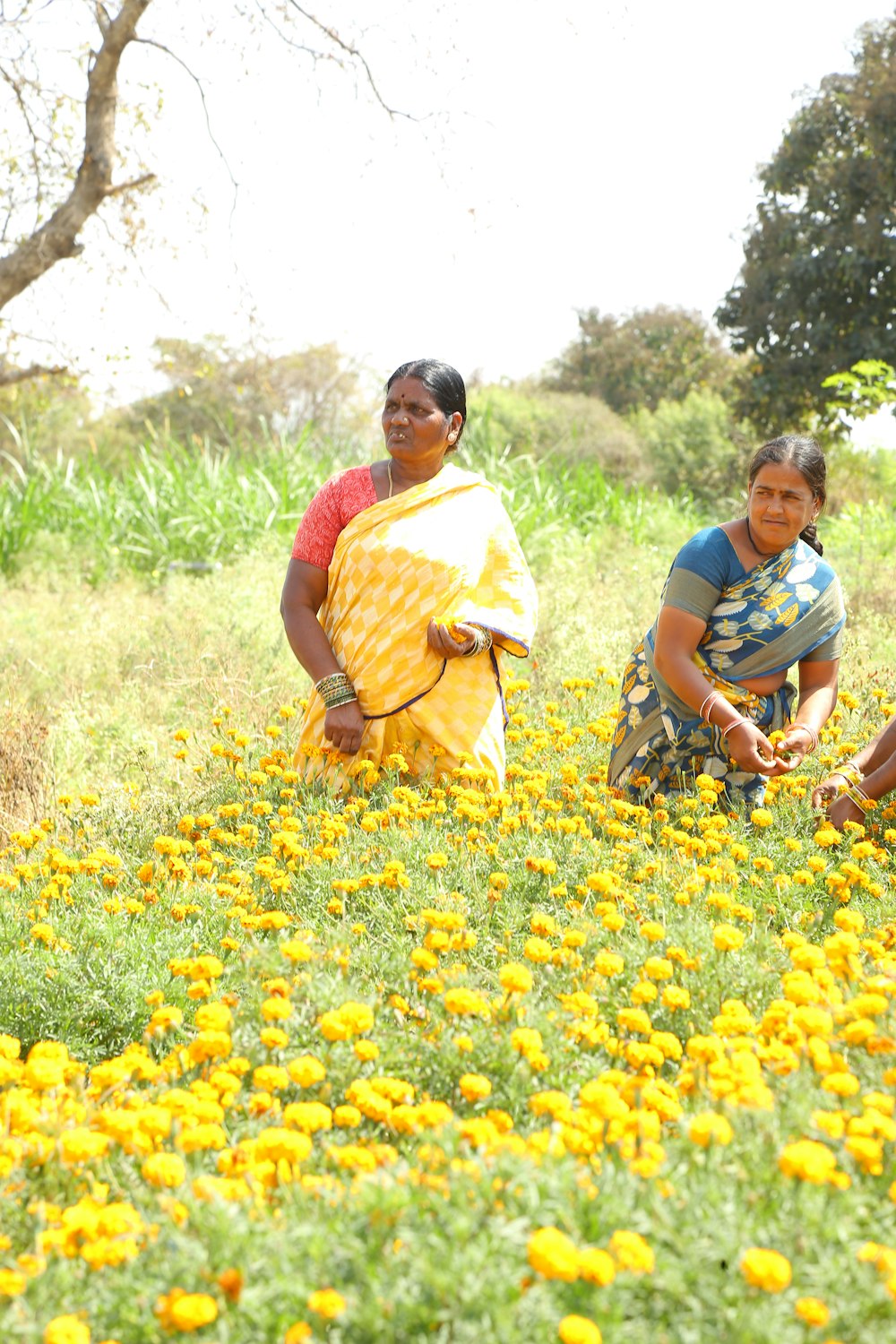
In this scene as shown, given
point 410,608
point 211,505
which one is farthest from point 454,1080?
point 211,505

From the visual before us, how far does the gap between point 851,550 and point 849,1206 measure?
291 inches

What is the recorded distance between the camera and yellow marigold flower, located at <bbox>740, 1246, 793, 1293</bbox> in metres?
1.40

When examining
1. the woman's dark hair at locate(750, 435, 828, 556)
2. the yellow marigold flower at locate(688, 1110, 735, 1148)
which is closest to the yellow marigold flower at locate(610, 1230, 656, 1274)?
the yellow marigold flower at locate(688, 1110, 735, 1148)

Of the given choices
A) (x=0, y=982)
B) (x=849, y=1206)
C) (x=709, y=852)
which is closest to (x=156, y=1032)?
(x=0, y=982)

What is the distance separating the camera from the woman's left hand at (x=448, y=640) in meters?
3.85

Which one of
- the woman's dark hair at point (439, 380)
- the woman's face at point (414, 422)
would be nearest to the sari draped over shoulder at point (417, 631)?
the woman's face at point (414, 422)

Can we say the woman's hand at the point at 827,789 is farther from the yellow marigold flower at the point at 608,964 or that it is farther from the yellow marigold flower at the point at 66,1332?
the yellow marigold flower at the point at 66,1332

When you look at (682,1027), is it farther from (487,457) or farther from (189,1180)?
(487,457)

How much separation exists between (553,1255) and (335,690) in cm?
266

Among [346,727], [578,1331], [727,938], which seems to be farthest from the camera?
[346,727]

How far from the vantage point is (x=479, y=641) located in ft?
12.9

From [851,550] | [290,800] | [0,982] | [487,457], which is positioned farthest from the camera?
[487,457]

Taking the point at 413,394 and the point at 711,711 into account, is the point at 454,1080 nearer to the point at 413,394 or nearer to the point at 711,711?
the point at 711,711

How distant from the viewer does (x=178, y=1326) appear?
4.71 feet
